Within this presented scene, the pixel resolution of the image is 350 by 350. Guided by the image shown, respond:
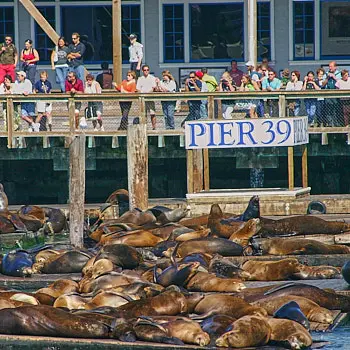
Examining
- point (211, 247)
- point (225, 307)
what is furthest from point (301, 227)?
point (225, 307)

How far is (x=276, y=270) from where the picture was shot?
57.2ft

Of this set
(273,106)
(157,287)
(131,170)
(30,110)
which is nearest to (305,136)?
(273,106)

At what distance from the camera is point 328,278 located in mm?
17312

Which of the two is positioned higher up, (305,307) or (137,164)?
(137,164)

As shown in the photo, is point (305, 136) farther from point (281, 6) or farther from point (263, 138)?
point (281, 6)

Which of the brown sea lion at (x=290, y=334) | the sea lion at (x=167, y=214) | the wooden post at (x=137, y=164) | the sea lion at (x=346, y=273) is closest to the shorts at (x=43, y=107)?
the wooden post at (x=137, y=164)

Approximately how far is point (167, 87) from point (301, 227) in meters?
6.65

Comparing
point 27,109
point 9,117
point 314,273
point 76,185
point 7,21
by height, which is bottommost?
point 314,273

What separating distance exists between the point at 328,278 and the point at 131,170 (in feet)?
24.5

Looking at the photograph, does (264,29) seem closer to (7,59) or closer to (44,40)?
(44,40)

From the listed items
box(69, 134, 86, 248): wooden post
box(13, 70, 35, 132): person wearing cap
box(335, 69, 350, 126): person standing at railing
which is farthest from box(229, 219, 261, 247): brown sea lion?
box(13, 70, 35, 132): person wearing cap

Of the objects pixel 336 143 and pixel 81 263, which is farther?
pixel 336 143

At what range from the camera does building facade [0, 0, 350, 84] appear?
31.9 metres

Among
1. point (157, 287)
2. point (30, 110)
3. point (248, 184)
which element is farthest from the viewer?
point (248, 184)
